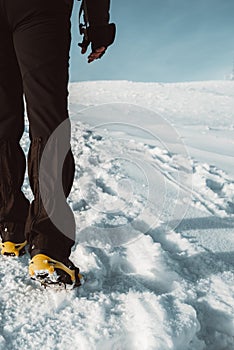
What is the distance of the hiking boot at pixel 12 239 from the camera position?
175cm

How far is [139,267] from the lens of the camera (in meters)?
1.75

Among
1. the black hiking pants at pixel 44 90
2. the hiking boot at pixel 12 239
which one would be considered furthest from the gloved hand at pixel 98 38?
the hiking boot at pixel 12 239

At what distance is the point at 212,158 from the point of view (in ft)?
14.6

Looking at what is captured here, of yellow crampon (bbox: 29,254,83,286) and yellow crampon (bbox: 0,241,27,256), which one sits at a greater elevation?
yellow crampon (bbox: 29,254,83,286)

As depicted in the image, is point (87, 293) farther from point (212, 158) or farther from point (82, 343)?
point (212, 158)

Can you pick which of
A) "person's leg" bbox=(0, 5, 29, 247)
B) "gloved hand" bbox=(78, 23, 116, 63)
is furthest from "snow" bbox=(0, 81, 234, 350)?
"gloved hand" bbox=(78, 23, 116, 63)

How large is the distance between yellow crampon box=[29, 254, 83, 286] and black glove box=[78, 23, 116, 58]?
0.88m

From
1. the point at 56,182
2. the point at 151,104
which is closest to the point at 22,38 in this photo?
the point at 56,182

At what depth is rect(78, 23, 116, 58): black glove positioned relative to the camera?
1.67 metres

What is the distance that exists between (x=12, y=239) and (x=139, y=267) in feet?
1.85

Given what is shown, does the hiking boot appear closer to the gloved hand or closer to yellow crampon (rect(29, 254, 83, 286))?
yellow crampon (rect(29, 254, 83, 286))

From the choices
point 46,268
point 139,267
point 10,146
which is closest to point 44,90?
point 10,146

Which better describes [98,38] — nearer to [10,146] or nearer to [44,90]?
[44,90]

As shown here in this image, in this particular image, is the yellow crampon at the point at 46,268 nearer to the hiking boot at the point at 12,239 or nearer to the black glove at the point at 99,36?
the hiking boot at the point at 12,239
